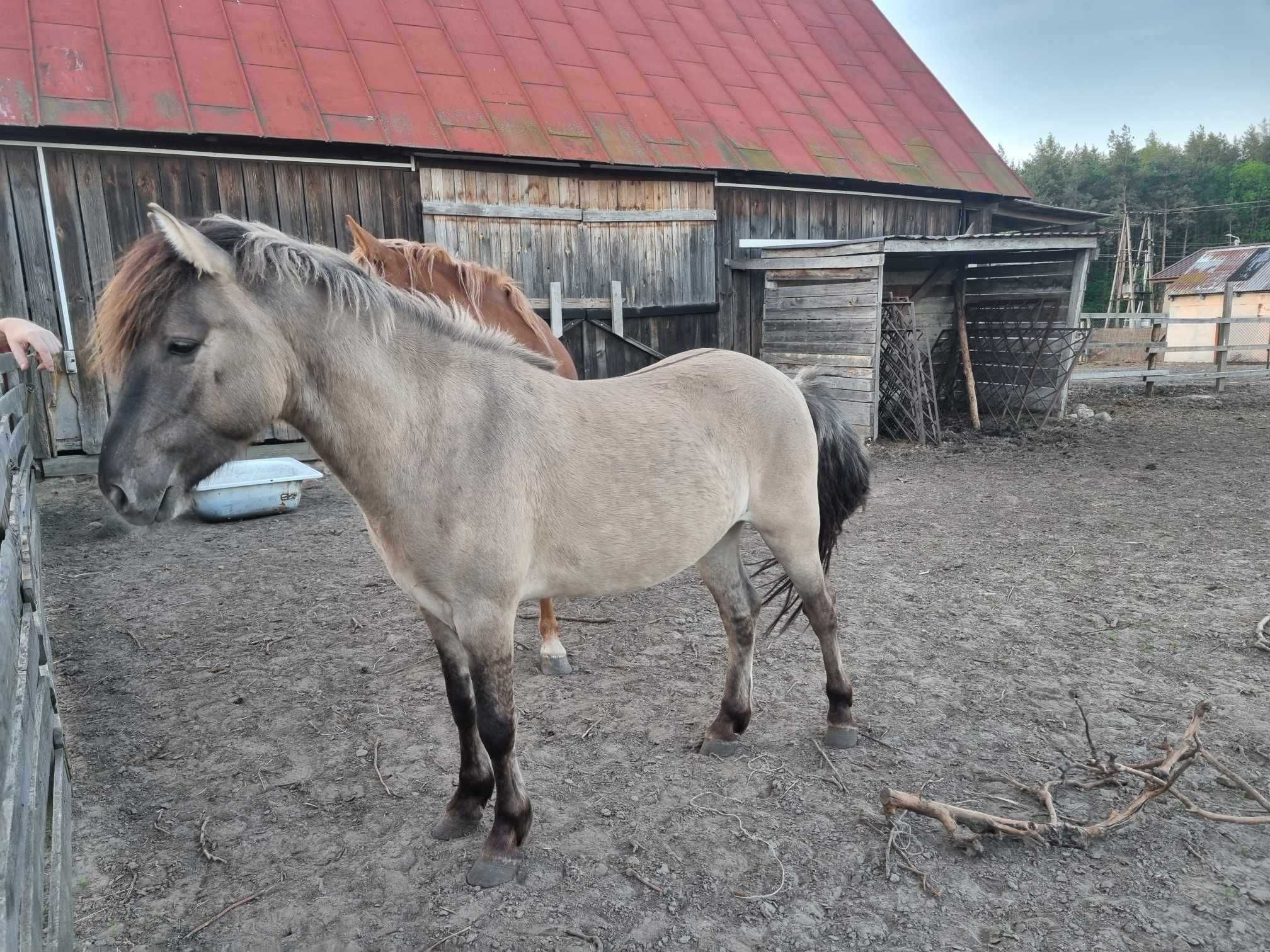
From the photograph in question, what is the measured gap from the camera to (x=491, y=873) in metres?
2.37

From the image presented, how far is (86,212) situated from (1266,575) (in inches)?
402

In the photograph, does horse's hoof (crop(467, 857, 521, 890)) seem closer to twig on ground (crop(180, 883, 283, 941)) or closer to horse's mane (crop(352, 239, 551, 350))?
twig on ground (crop(180, 883, 283, 941))

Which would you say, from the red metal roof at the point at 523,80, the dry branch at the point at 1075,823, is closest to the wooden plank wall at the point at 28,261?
the red metal roof at the point at 523,80

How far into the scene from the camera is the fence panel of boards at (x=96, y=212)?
23.3 ft

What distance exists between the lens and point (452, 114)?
337 inches

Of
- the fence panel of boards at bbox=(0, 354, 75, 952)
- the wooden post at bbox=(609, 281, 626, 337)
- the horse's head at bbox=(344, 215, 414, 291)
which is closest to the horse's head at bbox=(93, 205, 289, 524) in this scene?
the fence panel of boards at bbox=(0, 354, 75, 952)

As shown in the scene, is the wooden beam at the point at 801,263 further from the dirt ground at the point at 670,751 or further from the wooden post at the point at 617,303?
the dirt ground at the point at 670,751

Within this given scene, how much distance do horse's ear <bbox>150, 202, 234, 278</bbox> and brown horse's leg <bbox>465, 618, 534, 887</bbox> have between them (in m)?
1.22

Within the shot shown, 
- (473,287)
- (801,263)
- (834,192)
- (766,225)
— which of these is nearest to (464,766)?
(473,287)

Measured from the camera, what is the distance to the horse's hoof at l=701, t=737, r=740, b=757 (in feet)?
10.1

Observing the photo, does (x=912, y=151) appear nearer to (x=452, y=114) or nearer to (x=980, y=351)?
(x=980, y=351)

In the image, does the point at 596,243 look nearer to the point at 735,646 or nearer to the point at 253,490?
the point at 253,490

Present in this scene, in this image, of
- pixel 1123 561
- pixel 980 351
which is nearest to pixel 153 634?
pixel 1123 561

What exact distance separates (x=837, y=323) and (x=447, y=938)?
877 centimetres
